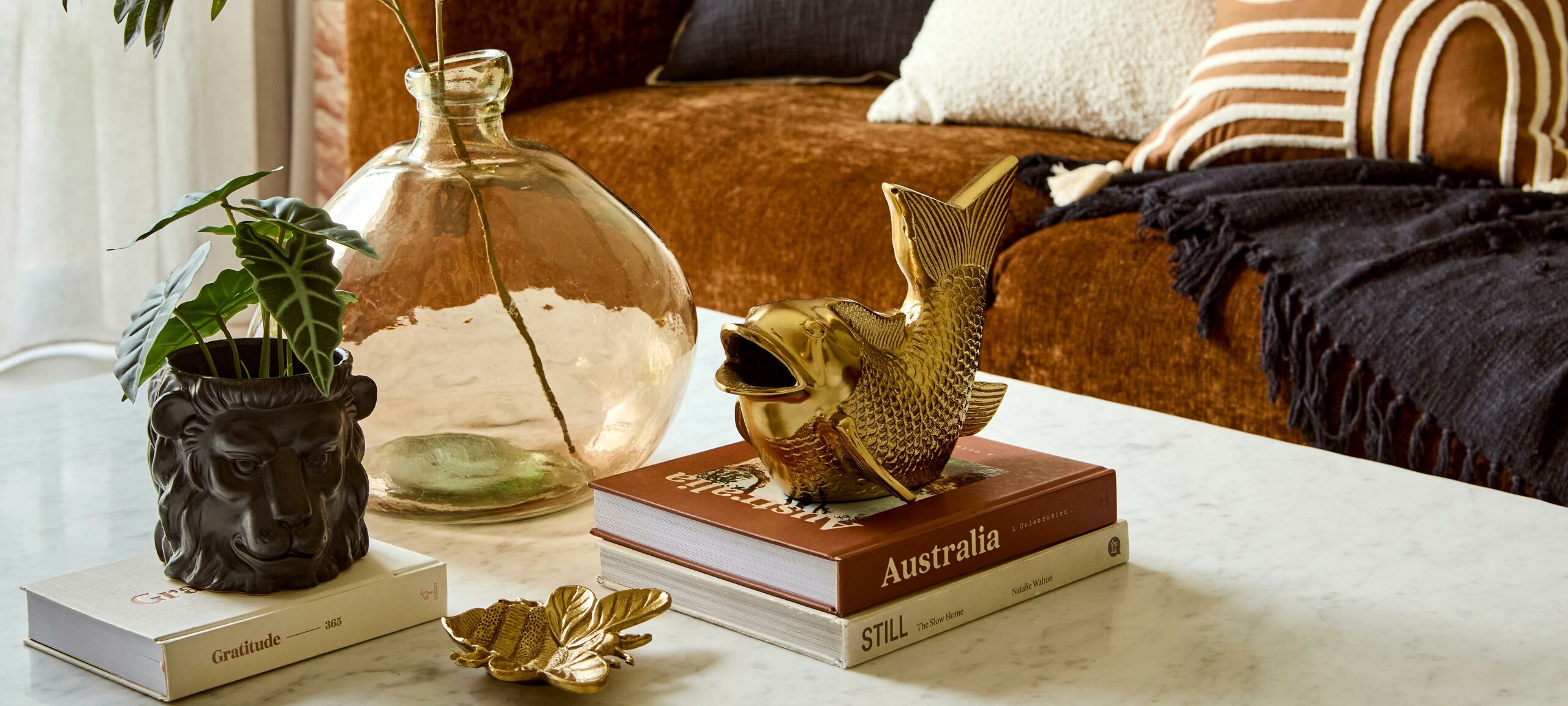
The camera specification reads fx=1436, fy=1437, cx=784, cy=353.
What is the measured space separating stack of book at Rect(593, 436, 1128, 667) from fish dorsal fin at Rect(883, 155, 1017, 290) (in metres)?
0.11

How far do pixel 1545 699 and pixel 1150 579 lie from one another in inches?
7.1

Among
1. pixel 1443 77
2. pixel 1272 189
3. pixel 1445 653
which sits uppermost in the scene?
pixel 1443 77

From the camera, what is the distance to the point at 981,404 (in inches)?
28.9

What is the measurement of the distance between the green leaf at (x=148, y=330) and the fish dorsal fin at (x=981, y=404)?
1.20 ft

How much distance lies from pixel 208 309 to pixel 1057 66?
145 centimetres

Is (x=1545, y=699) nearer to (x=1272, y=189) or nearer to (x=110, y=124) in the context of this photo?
(x=1272, y=189)

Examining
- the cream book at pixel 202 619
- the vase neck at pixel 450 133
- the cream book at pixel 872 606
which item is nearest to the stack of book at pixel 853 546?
the cream book at pixel 872 606

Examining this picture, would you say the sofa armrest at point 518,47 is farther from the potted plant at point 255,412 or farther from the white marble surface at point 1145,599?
the potted plant at point 255,412

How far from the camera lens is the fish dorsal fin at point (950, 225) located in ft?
2.21

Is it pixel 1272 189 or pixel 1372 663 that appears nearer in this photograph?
pixel 1372 663

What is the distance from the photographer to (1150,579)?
2.30ft

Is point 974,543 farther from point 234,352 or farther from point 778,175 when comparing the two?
point 778,175

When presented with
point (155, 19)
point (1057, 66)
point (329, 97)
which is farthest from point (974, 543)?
point (329, 97)

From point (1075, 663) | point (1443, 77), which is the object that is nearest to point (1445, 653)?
point (1075, 663)
